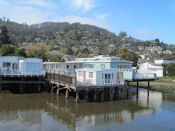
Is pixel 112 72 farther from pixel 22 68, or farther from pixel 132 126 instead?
pixel 22 68

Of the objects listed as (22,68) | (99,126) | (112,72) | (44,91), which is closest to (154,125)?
(99,126)

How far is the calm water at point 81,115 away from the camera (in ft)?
54.1

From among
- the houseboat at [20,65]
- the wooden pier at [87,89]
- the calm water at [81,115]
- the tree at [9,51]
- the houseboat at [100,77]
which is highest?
the tree at [9,51]

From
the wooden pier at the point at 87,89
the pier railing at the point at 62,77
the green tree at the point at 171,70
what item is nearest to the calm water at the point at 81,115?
the wooden pier at the point at 87,89

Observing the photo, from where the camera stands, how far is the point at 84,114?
65.5 feet

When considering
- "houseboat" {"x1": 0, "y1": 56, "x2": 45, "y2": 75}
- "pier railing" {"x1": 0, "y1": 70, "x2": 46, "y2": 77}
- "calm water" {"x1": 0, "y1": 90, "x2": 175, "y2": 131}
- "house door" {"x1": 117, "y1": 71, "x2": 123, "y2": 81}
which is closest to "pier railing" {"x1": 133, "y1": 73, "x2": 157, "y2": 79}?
"house door" {"x1": 117, "y1": 71, "x2": 123, "y2": 81}

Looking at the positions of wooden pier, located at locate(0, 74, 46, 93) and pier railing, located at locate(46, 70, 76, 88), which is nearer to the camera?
pier railing, located at locate(46, 70, 76, 88)

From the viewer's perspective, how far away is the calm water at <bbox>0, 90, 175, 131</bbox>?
1648cm

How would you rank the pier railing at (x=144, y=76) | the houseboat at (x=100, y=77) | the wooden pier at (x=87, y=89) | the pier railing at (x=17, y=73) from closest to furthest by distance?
the wooden pier at (x=87, y=89), the houseboat at (x=100, y=77), the pier railing at (x=144, y=76), the pier railing at (x=17, y=73)

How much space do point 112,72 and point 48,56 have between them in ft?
155

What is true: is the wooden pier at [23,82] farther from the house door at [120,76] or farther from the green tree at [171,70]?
the green tree at [171,70]

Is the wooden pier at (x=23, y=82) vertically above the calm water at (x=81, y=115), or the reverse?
the wooden pier at (x=23, y=82)

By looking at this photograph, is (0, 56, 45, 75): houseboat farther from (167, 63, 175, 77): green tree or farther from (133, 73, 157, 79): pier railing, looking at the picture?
(167, 63, 175, 77): green tree

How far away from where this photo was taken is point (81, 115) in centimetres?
1967
